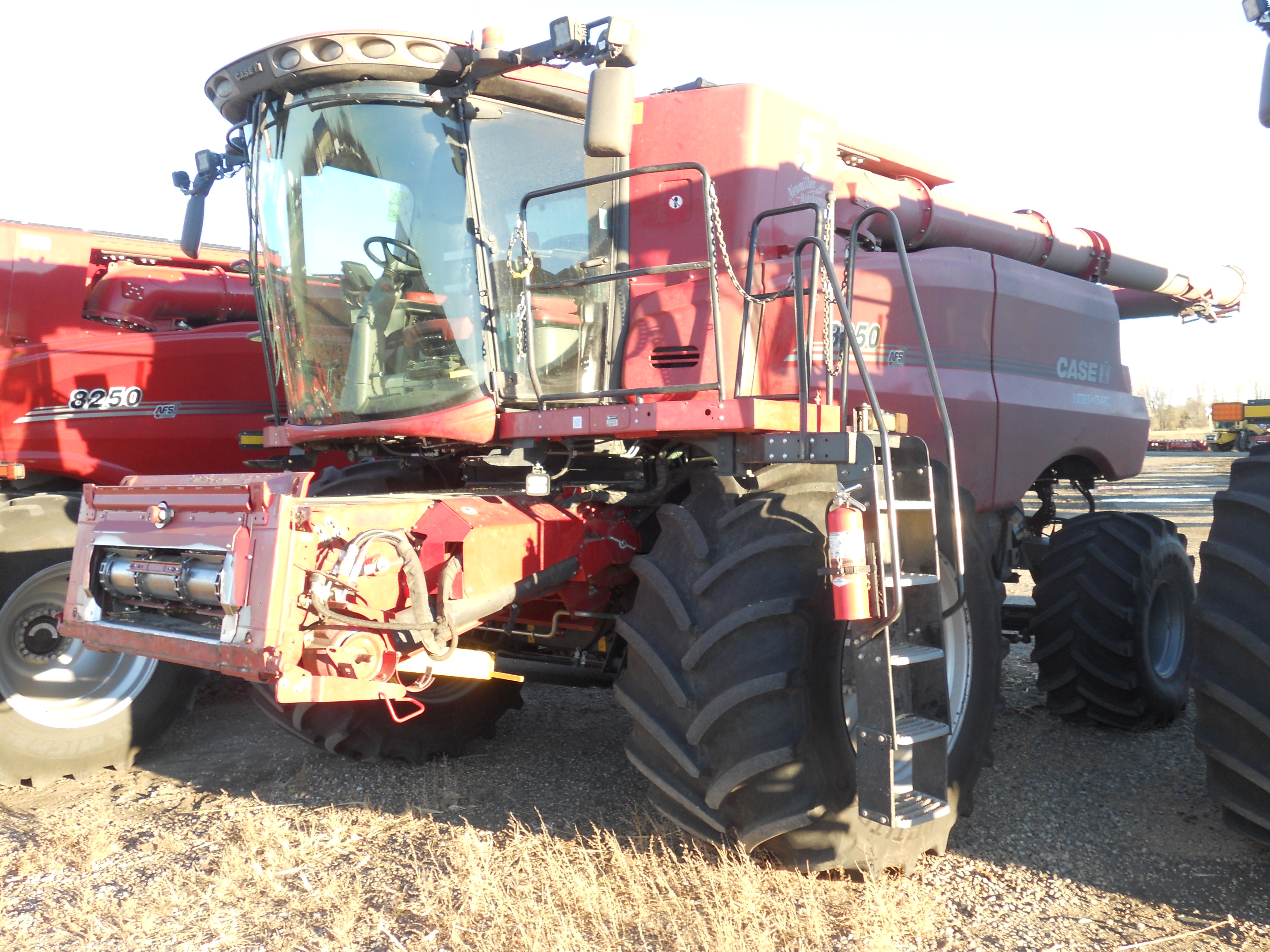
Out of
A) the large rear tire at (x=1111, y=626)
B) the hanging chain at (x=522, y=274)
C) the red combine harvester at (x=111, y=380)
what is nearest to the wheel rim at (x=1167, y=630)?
the large rear tire at (x=1111, y=626)

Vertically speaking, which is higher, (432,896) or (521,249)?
(521,249)

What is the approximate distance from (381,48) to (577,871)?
297 cm

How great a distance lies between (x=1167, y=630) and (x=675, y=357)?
3590 mm

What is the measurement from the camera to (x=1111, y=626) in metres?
5.09

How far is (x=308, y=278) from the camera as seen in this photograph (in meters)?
4.09

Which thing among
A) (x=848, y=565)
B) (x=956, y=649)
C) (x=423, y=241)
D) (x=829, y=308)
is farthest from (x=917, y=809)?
(x=423, y=241)

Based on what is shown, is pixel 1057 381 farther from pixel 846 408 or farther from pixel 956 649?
pixel 846 408

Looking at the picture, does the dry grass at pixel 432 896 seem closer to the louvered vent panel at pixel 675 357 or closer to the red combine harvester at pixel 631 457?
the red combine harvester at pixel 631 457

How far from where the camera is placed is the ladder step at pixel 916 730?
2.95 meters

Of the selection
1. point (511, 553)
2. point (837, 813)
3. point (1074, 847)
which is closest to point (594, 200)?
point (511, 553)

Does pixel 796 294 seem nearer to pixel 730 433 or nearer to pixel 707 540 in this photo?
pixel 730 433

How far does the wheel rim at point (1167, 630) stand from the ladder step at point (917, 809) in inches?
113

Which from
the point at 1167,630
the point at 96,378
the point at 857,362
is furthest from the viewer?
the point at 96,378

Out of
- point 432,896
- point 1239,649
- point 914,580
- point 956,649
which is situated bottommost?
point 432,896
